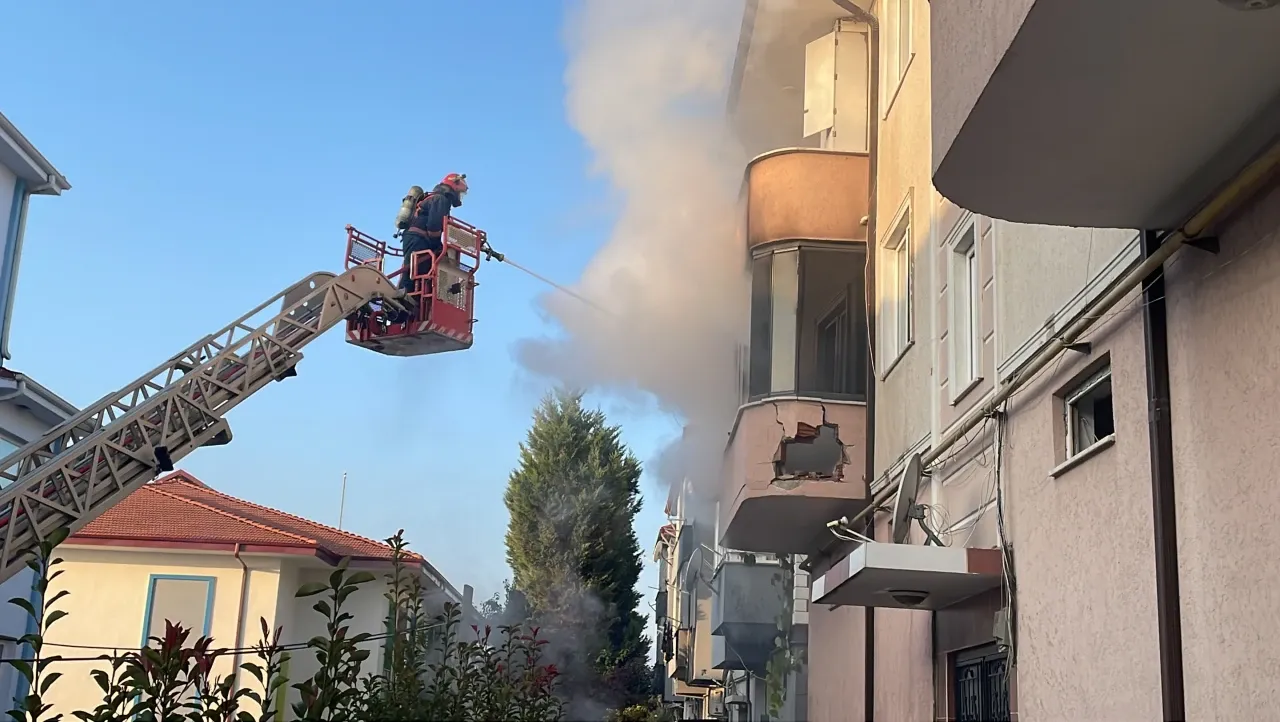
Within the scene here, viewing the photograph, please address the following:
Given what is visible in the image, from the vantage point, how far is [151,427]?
1216 centimetres

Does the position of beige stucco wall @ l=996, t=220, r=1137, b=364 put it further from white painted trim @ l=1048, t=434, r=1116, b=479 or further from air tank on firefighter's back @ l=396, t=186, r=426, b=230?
air tank on firefighter's back @ l=396, t=186, r=426, b=230

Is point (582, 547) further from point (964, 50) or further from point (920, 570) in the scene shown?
point (964, 50)

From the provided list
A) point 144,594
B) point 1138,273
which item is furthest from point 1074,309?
point 144,594

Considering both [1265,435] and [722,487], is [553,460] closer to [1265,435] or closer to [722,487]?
[722,487]

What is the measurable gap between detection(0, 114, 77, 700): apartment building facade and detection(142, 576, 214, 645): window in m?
4.37

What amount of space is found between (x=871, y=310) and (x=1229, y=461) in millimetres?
6858

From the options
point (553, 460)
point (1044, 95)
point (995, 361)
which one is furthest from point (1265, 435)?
point (553, 460)

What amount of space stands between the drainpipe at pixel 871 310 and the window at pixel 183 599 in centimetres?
1089

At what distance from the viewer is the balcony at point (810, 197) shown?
459 inches

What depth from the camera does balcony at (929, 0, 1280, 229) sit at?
3768 millimetres

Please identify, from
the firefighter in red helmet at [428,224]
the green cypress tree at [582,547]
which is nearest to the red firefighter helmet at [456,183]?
the firefighter in red helmet at [428,224]

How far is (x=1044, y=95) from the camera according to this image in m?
4.23

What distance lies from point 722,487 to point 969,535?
556 cm

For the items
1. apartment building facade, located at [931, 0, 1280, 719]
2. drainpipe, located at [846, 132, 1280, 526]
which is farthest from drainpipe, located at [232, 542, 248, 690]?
apartment building facade, located at [931, 0, 1280, 719]
